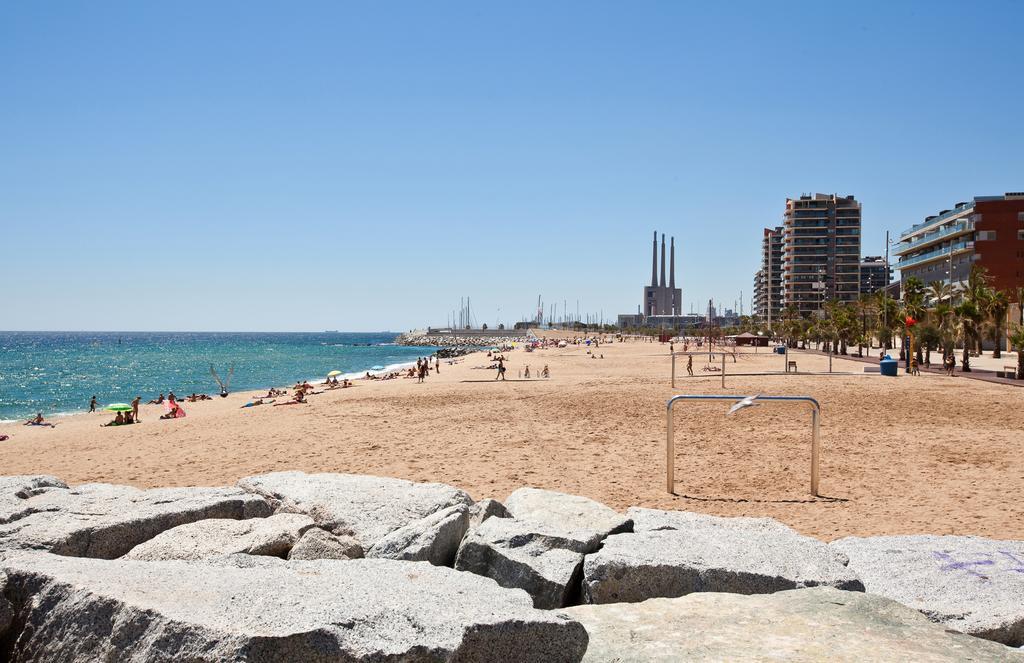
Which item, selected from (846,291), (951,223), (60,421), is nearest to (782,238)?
(846,291)

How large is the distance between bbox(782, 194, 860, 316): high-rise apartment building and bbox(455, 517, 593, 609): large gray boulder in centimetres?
14218

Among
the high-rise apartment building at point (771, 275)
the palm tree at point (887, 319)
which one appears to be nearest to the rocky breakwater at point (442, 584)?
the palm tree at point (887, 319)

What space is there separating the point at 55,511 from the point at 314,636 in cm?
415

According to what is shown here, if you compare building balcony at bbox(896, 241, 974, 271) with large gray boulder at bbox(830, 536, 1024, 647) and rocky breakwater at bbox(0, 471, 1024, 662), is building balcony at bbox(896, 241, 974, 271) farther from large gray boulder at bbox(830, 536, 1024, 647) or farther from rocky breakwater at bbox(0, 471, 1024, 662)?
rocky breakwater at bbox(0, 471, 1024, 662)

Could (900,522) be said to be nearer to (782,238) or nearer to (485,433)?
(485,433)

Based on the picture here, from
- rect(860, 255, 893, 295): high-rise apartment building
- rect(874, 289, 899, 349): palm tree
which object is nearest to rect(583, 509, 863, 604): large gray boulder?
rect(874, 289, 899, 349): palm tree

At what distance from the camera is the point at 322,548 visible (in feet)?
17.1

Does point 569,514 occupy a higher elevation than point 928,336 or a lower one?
lower

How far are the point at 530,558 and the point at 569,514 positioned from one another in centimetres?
121

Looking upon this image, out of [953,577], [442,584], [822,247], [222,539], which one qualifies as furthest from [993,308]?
[822,247]

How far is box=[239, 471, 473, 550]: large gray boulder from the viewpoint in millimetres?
5965

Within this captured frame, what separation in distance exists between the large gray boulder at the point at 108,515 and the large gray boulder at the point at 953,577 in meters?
5.28

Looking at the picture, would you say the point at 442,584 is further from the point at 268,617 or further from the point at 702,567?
the point at 702,567

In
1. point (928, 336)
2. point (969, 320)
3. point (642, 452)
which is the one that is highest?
point (969, 320)
